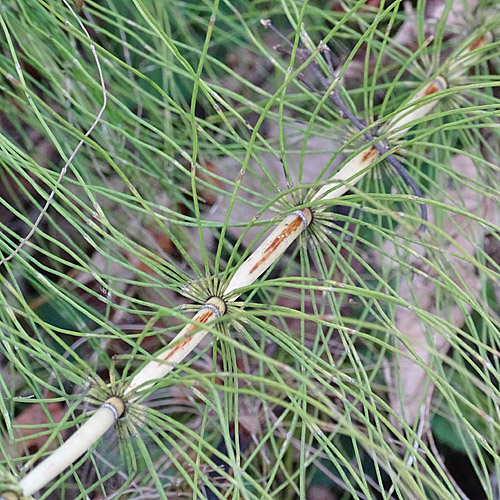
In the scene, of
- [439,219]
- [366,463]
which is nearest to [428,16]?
[439,219]

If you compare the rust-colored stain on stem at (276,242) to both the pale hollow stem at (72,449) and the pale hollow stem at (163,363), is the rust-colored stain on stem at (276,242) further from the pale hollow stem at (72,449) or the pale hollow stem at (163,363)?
the pale hollow stem at (72,449)

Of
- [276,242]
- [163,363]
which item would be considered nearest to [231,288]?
[276,242]

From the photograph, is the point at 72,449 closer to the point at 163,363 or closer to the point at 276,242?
the point at 163,363

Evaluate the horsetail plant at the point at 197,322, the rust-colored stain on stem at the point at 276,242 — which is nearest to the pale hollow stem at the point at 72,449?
the horsetail plant at the point at 197,322

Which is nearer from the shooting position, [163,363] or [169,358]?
[163,363]

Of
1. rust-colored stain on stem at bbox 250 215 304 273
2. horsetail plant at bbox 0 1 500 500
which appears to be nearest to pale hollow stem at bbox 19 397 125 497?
horsetail plant at bbox 0 1 500 500

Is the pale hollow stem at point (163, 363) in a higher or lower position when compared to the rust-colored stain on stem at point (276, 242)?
lower

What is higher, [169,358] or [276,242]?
[276,242]

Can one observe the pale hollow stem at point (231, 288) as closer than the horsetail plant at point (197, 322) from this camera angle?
No
